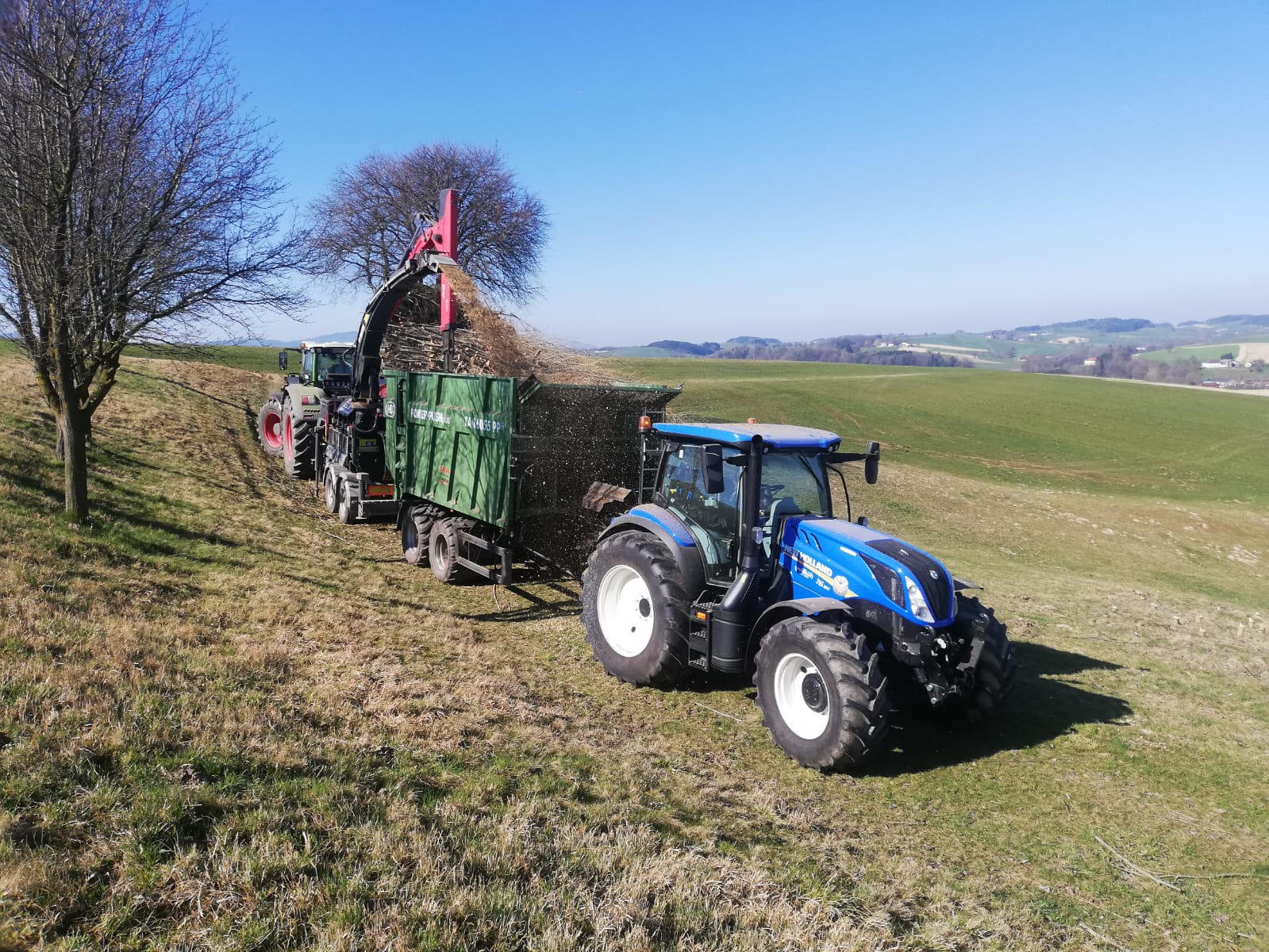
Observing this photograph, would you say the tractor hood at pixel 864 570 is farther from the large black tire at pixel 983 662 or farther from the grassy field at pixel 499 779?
the grassy field at pixel 499 779

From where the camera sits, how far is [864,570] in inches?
208

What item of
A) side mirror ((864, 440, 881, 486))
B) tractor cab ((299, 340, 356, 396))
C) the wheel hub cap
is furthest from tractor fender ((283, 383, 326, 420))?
the wheel hub cap

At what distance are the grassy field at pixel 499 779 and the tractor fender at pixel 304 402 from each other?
3.73m

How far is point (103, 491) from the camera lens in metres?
9.88

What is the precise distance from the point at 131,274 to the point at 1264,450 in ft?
141

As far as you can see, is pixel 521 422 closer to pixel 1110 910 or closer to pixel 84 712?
pixel 84 712

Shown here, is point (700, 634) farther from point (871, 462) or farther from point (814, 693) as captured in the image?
point (871, 462)

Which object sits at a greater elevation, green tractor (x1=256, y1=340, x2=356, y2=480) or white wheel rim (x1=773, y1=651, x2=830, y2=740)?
green tractor (x1=256, y1=340, x2=356, y2=480)

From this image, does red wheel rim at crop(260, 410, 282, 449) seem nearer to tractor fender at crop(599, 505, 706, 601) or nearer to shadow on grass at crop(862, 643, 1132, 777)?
tractor fender at crop(599, 505, 706, 601)

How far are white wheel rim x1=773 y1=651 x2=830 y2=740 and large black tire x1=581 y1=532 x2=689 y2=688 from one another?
98cm

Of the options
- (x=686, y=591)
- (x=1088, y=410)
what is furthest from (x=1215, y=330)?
(x=686, y=591)

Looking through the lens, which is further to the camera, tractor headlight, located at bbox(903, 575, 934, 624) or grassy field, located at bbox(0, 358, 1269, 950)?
tractor headlight, located at bbox(903, 575, 934, 624)

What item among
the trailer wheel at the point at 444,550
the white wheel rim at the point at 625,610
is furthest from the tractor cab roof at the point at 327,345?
the white wheel rim at the point at 625,610

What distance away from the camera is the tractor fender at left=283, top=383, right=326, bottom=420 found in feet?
46.5
